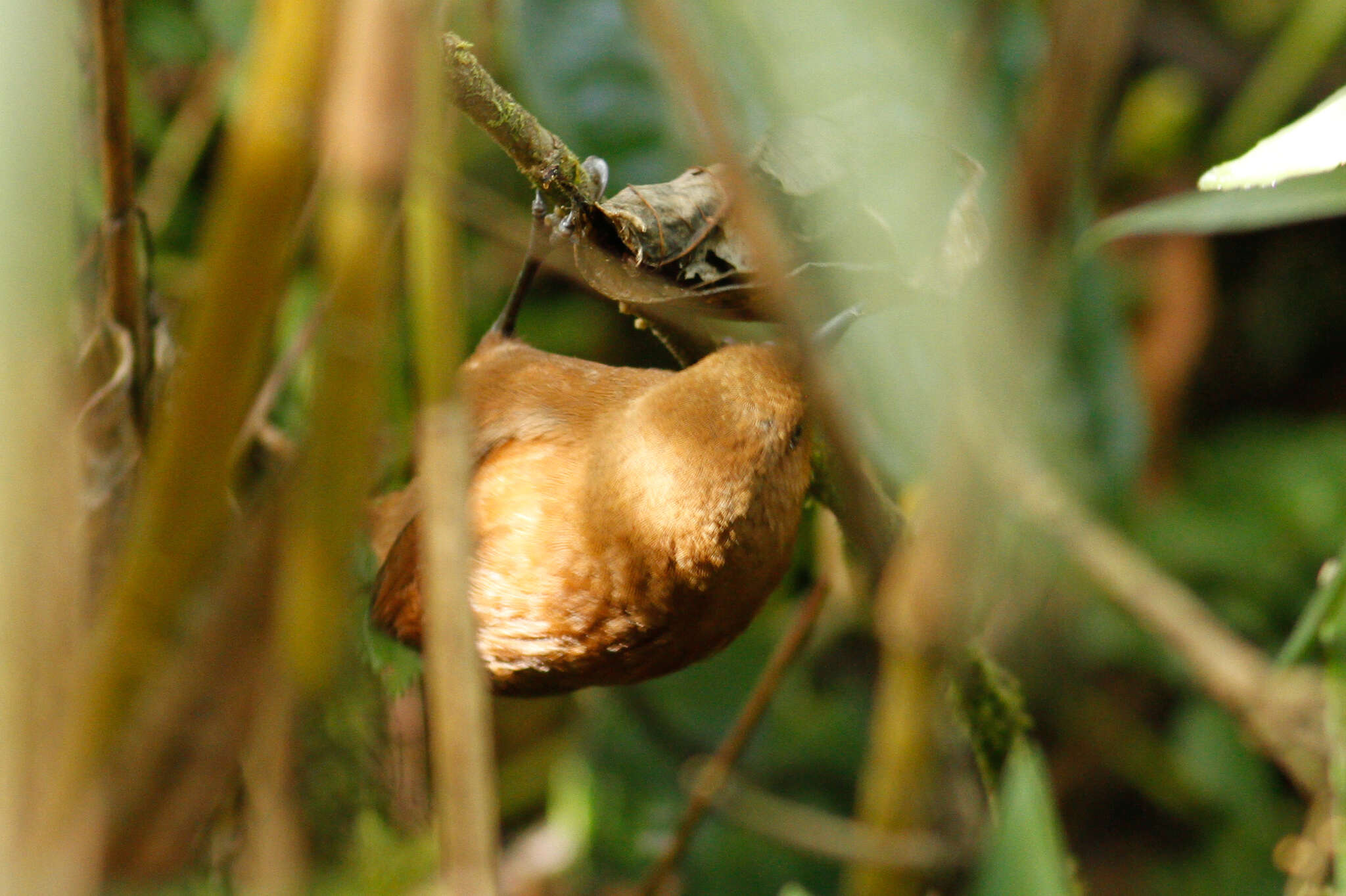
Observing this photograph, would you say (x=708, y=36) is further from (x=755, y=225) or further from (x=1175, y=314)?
(x=1175, y=314)

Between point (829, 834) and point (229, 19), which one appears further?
point (229, 19)

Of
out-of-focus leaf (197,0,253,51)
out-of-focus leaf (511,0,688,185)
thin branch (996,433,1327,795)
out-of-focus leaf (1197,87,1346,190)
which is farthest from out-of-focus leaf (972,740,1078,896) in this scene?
out-of-focus leaf (197,0,253,51)

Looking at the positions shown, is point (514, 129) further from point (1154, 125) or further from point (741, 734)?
point (1154, 125)

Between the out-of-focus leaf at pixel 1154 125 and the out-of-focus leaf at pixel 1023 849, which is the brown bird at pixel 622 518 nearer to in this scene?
the out-of-focus leaf at pixel 1023 849

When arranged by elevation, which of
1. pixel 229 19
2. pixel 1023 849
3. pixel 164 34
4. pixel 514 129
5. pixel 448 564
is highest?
pixel 164 34

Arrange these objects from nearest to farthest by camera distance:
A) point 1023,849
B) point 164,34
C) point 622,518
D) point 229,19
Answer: point 1023,849 < point 622,518 < point 229,19 < point 164,34

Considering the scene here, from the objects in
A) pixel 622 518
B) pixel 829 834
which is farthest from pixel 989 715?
pixel 622 518
